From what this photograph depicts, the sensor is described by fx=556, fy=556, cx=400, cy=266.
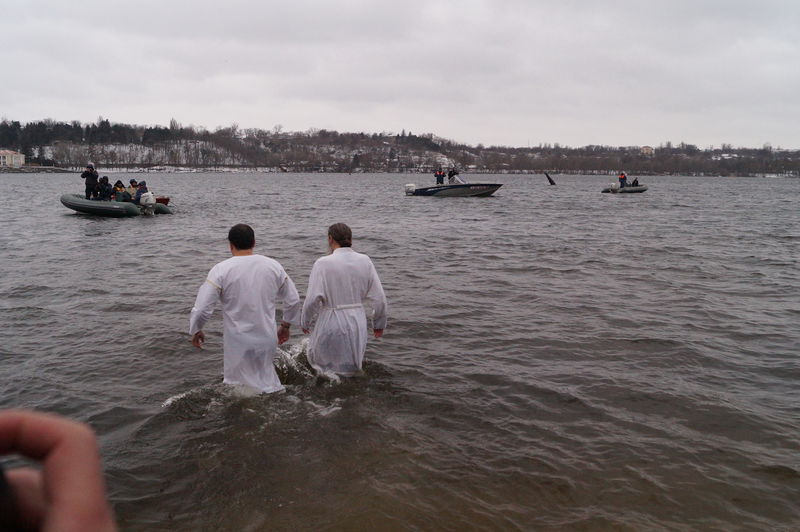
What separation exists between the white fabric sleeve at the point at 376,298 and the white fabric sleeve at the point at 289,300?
32.4 inches

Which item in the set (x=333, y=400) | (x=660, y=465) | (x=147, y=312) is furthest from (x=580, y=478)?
(x=147, y=312)

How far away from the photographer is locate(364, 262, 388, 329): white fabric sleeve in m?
6.03

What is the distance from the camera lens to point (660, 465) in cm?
486

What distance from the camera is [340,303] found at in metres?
6.00

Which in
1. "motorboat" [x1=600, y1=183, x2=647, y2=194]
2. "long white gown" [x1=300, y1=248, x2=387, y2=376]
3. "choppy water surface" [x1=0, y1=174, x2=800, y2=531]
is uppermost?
"motorboat" [x1=600, y1=183, x2=647, y2=194]

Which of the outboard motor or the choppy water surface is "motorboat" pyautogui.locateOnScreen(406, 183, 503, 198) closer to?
the outboard motor

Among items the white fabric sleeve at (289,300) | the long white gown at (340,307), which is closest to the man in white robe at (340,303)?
the long white gown at (340,307)

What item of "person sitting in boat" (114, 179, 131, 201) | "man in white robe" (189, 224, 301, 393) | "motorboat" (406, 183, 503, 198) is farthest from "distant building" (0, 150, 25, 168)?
"man in white robe" (189, 224, 301, 393)

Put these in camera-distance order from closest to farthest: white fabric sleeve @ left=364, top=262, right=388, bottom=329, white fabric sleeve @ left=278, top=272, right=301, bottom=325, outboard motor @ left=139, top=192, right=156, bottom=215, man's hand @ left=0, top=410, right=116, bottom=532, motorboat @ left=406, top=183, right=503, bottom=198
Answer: man's hand @ left=0, top=410, right=116, bottom=532 < white fabric sleeve @ left=278, top=272, right=301, bottom=325 < white fabric sleeve @ left=364, top=262, right=388, bottom=329 < outboard motor @ left=139, top=192, right=156, bottom=215 < motorboat @ left=406, top=183, right=503, bottom=198

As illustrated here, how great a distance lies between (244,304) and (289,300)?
48cm

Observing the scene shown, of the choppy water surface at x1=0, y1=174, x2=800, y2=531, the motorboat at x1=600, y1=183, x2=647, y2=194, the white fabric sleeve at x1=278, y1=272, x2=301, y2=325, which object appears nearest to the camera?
the choppy water surface at x1=0, y1=174, x2=800, y2=531

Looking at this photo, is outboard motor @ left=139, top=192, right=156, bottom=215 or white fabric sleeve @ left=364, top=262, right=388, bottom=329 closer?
white fabric sleeve @ left=364, top=262, right=388, bottom=329

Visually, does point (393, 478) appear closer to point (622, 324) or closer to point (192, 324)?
point (192, 324)

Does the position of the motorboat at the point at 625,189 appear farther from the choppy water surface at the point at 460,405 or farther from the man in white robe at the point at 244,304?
the man in white robe at the point at 244,304
